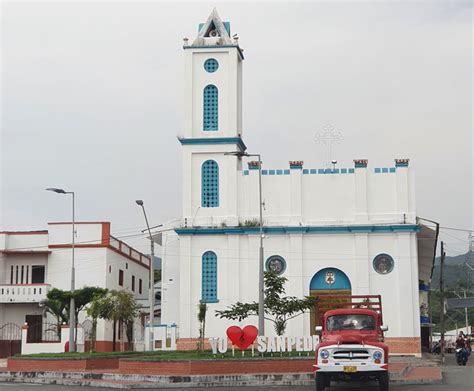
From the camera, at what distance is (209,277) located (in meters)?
42.9

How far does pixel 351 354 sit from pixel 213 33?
28.9 metres

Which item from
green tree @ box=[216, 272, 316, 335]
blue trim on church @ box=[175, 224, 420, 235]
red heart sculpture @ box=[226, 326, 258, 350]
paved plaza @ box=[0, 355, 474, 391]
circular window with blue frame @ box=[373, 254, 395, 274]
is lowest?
paved plaza @ box=[0, 355, 474, 391]

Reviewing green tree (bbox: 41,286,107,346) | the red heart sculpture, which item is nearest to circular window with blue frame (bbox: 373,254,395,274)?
green tree (bbox: 41,286,107,346)

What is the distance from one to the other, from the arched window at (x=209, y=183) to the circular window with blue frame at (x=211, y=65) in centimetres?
521

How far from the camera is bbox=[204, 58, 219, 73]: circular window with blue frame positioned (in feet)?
147

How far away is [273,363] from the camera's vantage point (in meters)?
26.3

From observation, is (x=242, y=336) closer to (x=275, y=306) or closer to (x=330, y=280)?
(x=275, y=306)

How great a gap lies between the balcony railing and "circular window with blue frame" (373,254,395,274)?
62.7 ft

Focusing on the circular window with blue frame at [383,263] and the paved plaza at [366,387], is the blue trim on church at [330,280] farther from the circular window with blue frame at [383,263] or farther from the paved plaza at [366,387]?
the paved plaza at [366,387]

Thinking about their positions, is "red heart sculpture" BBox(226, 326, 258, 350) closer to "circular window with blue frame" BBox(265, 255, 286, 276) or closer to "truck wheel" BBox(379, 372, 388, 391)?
"truck wheel" BBox(379, 372, 388, 391)

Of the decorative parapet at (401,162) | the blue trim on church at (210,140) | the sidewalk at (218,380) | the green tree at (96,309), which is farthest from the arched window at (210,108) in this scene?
the sidewalk at (218,380)

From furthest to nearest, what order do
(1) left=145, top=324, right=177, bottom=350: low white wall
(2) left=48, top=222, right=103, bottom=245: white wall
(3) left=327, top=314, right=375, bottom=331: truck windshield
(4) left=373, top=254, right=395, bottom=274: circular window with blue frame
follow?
A: 1. (2) left=48, top=222, right=103, bottom=245: white wall
2. (1) left=145, top=324, right=177, bottom=350: low white wall
3. (4) left=373, top=254, right=395, bottom=274: circular window with blue frame
4. (3) left=327, top=314, right=375, bottom=331: truck windshield

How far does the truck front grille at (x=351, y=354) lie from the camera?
2030 centimetres

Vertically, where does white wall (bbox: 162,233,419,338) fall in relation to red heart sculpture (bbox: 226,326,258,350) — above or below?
above
